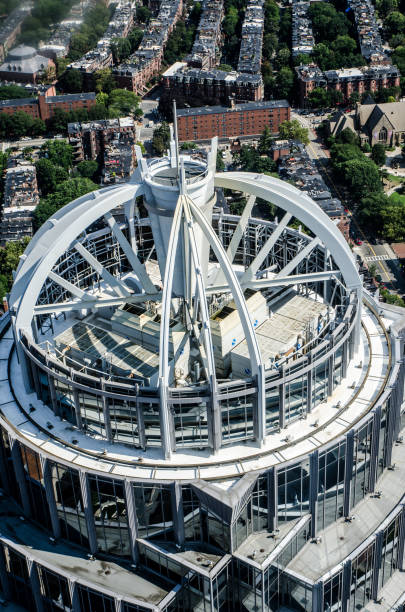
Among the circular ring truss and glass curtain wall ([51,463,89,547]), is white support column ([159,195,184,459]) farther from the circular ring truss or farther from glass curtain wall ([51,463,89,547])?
glass curtain wall ([51,463,89,547])

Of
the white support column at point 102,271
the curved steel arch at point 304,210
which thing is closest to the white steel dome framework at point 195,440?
the curved steel arch at point 304,210

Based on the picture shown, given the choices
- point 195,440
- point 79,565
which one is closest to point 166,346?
point 195,440

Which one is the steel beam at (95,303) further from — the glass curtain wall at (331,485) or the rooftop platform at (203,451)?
the glass curtain wall at (331,485)

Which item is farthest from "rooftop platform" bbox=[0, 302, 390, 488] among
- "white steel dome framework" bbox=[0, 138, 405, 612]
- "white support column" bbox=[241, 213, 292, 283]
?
"white support column" bbox=[241, 213, 292, 283]

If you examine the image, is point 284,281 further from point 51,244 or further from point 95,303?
point 51,244

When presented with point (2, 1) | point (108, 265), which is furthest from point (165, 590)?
point (2, 1)

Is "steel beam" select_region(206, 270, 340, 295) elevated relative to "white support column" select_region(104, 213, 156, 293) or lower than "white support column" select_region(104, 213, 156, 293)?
lower
